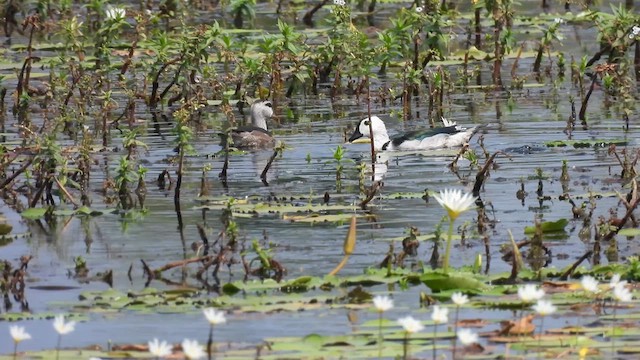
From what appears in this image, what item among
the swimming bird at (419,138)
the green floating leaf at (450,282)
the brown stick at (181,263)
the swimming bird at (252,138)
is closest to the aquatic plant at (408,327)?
the green floating leaf at (450,282)

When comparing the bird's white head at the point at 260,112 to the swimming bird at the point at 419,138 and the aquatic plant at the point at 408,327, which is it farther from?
the aquatic plant at the point at 408,327

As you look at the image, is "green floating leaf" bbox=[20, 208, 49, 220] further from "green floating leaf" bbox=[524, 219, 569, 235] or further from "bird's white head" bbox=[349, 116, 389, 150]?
"bird's white head" bbox=[349, 116, 389, 150]

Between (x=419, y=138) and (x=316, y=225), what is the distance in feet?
13.3

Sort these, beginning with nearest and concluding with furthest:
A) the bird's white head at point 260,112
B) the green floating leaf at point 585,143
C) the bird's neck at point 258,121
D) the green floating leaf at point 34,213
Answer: the green floating leaf at point 34,213 → the green floating leaf at point 585,143 → the bird's neck at point 258,121 → the bird's white head at point 260,112

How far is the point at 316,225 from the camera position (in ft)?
35.2

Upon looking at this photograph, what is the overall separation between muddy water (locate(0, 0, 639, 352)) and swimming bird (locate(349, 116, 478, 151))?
0.18m

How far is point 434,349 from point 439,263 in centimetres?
240

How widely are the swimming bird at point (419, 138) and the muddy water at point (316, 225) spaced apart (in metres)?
0.18

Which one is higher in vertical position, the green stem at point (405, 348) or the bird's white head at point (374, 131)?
the bird's white head at point (374, 131)

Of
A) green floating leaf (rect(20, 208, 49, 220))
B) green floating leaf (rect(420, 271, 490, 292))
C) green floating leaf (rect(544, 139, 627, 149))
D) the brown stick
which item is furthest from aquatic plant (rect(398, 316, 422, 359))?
green floating leaf (rect(544, 139, 627, 149))

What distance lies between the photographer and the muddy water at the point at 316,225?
8148 millimetres

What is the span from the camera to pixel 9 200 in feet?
38.5

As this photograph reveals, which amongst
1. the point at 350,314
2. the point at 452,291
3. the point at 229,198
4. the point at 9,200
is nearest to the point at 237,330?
the point at 350,314

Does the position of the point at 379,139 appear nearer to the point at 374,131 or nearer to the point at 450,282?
the point at 374,131
